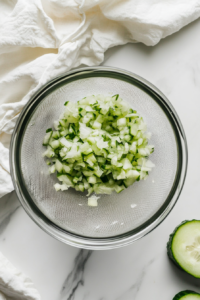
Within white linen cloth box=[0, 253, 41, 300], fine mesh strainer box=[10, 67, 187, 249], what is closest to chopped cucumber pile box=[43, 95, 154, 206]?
fine mesh strainer box=[10, 67, 187, 249]

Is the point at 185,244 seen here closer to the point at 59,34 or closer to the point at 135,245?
the point at 135,245

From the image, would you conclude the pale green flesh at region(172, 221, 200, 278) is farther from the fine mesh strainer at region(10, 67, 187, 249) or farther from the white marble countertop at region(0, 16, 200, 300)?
the fine mesh strainer at region(10, 67, 187, 249)

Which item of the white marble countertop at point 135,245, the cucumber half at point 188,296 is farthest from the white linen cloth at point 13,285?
the cucumber half at point 188,296

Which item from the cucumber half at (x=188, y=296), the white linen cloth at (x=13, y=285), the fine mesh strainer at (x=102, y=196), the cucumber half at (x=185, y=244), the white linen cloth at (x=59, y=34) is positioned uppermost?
the white linen cloth at (x=59, y=34)

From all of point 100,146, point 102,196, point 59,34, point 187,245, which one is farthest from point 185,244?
point 59,34

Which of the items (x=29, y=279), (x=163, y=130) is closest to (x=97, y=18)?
(x=163, y=130)

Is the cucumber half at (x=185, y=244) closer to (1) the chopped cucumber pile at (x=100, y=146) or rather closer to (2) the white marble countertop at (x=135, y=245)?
(2) the white marble countertop at (x=135, y=245)

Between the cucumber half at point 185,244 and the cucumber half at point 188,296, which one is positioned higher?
the cucumber half at point 185,244
